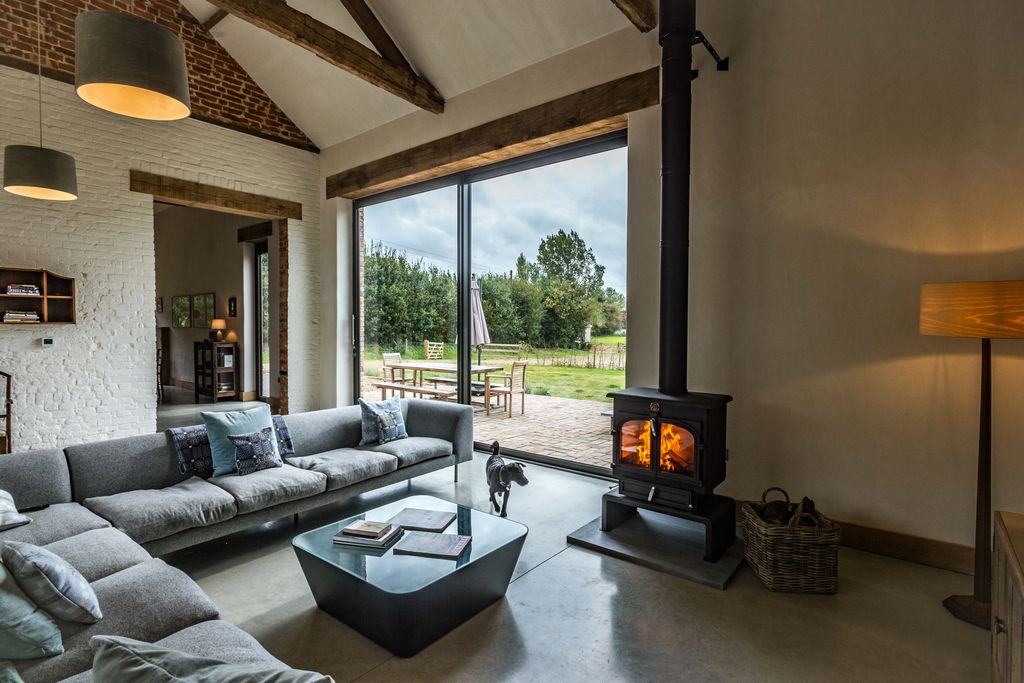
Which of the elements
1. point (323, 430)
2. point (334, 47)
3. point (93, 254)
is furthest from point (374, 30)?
point (323, 430)

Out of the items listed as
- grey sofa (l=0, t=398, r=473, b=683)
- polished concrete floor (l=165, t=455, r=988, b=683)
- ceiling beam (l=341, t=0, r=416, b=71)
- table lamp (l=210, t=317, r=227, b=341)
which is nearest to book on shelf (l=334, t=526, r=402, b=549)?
polished concrete floor (l=165, t=455, r=988, b=683)

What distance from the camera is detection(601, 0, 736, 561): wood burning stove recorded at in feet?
10.1

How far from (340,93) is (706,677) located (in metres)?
6.38

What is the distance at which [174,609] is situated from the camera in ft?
5.74

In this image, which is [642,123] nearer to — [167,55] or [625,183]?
[625,183]

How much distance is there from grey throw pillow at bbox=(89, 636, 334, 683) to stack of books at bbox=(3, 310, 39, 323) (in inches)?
203

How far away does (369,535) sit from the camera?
2.47 metres

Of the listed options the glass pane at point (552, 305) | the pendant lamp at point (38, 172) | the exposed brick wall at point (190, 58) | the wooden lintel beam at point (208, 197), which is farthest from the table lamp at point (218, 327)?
the glass pane at point (552, 305)

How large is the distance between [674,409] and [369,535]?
1864 millimetres

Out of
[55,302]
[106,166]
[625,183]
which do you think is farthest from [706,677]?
[106,166]

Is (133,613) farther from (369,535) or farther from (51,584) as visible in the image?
(369,535)

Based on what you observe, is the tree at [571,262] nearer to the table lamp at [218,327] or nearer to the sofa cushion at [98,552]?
the sofa cushion at [98,552]

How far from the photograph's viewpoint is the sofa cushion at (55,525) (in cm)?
226

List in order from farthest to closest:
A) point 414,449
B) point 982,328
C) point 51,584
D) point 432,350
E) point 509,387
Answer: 1. point 432,350
2. point 509,387
3. point 414,449
4. point 982,328
5. point 51,584
